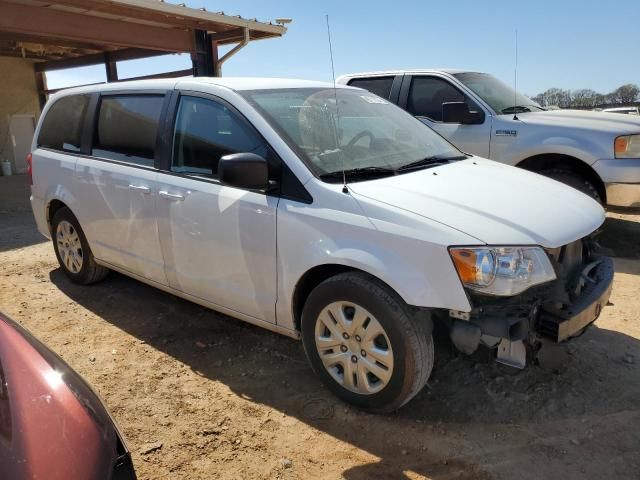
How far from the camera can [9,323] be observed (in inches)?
82.6

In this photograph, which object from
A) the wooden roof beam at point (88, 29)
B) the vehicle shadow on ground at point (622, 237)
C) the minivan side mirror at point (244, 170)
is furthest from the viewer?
the wooden roof beam at point (88, 29)

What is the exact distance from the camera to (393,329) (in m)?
2.57

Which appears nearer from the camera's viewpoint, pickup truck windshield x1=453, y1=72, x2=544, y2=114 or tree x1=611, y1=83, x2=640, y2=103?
pickup truck windshield x1=453, y1=72, x2=544, y2=114

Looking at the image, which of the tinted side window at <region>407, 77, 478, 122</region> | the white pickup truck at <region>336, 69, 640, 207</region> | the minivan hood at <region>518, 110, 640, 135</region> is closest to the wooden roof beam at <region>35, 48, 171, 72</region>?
the white pickup truck at <region>336, 69, 640, 207</region>

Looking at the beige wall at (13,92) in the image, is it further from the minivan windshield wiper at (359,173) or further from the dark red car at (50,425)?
the dark red car at (50,425)

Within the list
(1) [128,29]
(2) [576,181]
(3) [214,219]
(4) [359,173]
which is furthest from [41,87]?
(4) [359,173]

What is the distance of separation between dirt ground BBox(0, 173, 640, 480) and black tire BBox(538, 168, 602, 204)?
4.83 feet

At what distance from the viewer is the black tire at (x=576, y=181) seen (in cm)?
540

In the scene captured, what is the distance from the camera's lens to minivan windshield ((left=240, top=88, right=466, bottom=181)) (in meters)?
3.05

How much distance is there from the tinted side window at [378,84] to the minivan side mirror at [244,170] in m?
4.31

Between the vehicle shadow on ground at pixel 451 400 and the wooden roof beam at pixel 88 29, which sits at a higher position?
the wooden roof beam at pixel 88 29

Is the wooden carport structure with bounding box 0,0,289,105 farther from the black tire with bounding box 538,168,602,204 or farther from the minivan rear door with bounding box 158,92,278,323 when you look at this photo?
the black tire with bounding box 538,168,602,204

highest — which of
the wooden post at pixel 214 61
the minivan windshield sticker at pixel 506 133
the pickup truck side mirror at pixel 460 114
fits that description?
the wooden post at pixel 214 61

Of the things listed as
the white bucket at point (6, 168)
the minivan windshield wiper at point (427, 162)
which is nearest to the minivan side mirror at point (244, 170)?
the minivan windshield wiper at point (427, 162)
